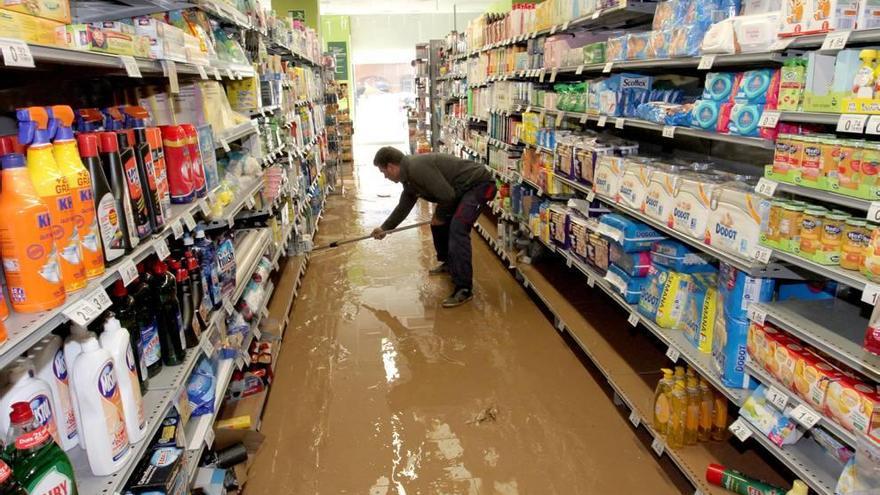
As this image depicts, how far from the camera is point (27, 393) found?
137 centimetres

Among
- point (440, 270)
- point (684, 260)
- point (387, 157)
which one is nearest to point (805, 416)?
point (684, 260)

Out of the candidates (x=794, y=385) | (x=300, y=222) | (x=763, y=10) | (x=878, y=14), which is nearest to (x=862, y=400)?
(x=794, y=385)

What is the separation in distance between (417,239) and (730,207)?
4939 millimetres

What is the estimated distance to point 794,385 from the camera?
2062mm

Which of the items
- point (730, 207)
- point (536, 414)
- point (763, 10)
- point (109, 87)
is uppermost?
point (763, 10)

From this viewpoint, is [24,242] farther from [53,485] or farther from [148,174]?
[148,174]

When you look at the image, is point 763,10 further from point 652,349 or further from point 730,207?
point 652,349

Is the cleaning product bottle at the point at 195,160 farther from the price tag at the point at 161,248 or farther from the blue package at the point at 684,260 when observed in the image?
the blue package at the point at 684,260

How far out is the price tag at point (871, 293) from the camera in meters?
1.67

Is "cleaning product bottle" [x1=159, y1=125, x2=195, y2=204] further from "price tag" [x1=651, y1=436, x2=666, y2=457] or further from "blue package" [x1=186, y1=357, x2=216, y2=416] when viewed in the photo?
"price tag" [x1=651, y1=436, x2=666, y2=457]

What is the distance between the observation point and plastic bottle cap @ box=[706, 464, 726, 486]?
2379 mm

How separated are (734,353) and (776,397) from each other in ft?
0.90

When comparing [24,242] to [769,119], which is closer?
[24,242]

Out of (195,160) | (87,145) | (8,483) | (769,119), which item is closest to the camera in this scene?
(8,483)
